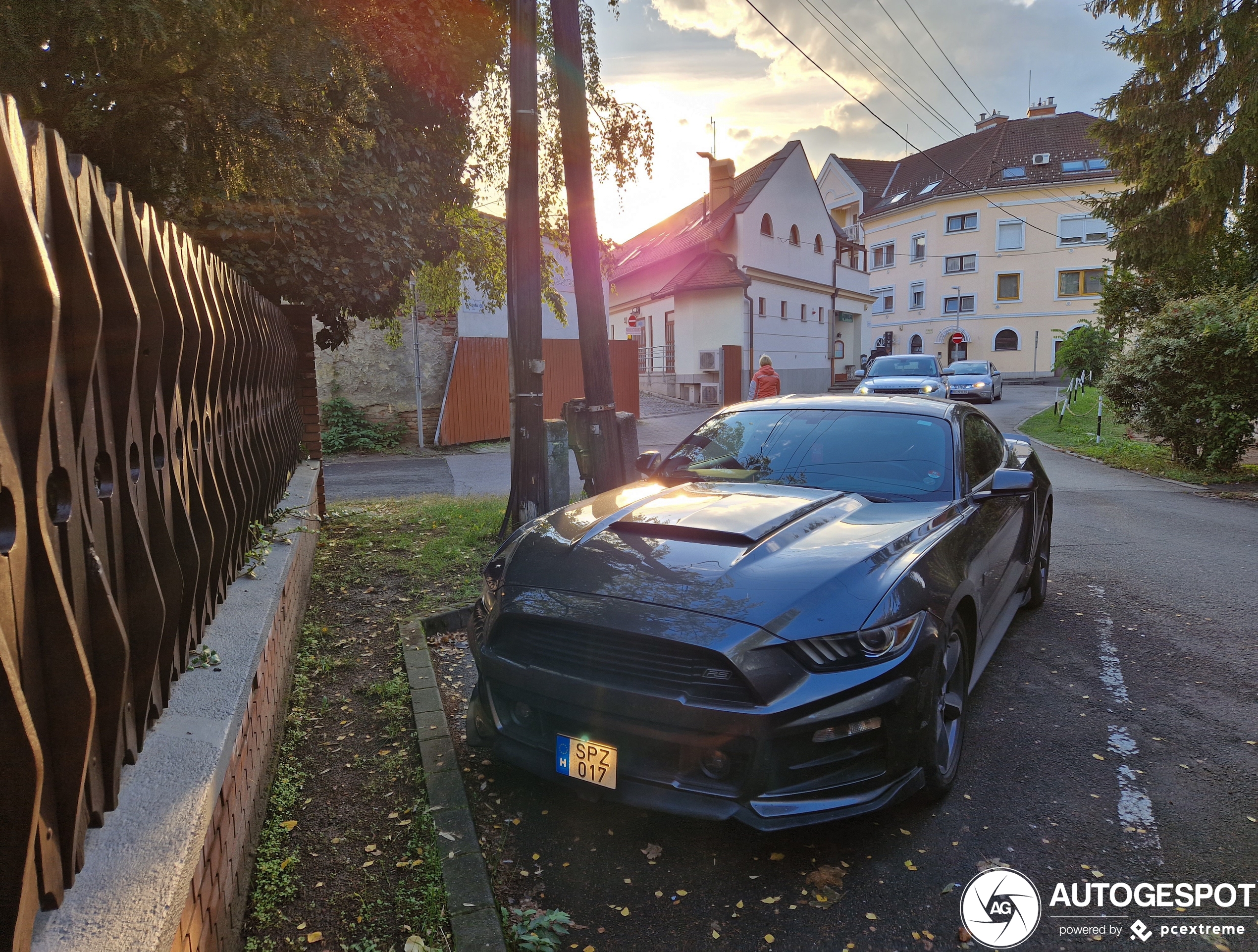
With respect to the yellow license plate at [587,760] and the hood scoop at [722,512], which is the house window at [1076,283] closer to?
the hood scoop at [722,512]

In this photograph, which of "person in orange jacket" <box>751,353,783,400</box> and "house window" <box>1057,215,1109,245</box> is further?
"house window" <box>1057,215,1109,245</box>

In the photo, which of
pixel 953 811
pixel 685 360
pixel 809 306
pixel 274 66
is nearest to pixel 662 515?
pixel 953 811

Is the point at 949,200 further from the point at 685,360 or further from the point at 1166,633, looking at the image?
the point at 1166,633

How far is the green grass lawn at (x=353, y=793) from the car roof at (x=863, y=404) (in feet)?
8.19

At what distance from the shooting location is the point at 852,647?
2777 mm

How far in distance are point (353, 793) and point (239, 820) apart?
69 centimetres

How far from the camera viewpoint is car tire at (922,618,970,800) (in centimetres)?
298

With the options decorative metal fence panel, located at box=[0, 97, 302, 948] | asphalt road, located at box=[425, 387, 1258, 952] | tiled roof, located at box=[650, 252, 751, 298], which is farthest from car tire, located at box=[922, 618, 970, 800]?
tiled roof, located at box=[650, 252, 751, 298]

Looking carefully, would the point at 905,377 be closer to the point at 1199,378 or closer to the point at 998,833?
the point at 1199,378

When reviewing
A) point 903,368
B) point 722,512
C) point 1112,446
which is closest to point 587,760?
point 722,512

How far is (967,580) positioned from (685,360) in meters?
28.5

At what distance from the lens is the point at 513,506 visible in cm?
732

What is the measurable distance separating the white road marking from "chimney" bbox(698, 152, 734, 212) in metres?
32.2

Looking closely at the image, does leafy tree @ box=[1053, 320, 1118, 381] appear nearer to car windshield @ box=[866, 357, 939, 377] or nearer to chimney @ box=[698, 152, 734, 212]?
car windshield @ box=[866, 357, 939, 377]
